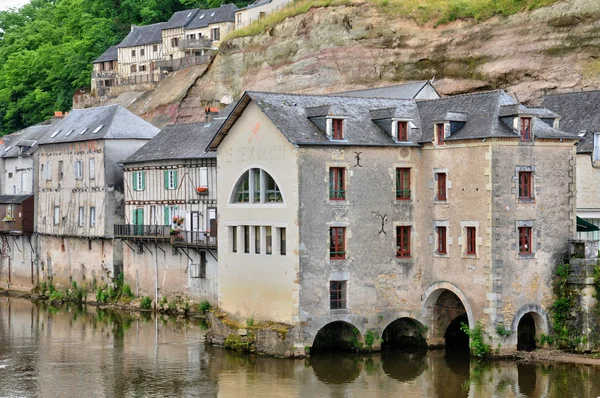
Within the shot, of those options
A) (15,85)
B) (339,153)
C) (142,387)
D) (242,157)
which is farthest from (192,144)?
(15,85)

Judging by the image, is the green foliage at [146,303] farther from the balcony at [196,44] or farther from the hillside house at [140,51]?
the hillside house at [140,51]

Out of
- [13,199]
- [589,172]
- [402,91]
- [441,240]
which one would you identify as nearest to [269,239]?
[441,240]

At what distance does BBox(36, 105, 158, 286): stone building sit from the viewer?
197ft

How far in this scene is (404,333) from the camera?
42.4 metres

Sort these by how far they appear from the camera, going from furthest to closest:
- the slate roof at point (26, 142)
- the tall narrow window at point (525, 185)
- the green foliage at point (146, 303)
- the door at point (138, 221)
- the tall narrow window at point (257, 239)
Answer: the slate roof at point (26, 142)
the door at point (138, 221)
the green foliage at point (146, 303)
the tall narrow window at point (257, 239)
the tall narrow window at point (525, 185)

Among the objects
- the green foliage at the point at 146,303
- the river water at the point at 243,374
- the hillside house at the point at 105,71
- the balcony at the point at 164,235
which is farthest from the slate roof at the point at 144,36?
the river water at the point at 243,374

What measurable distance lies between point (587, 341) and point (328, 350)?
9.05m

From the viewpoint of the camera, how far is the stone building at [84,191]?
197ft

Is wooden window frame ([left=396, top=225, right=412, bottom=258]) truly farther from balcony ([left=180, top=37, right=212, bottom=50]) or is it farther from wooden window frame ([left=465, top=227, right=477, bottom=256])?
balcony ([left=180, top=37, right=212, bottom=50])

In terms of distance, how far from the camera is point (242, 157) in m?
42.2

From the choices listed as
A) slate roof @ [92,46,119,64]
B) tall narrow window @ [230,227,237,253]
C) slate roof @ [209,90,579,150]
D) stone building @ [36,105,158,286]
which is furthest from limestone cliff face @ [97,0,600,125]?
tall narrow window @ [230,227,237,253]

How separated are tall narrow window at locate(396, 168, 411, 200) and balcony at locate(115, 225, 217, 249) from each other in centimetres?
1154

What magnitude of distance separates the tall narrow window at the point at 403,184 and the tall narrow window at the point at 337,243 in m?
2.59

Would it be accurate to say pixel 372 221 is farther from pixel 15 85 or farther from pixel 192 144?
pixel 15 85
